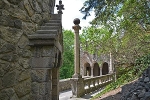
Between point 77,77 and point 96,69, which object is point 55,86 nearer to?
point 77,77

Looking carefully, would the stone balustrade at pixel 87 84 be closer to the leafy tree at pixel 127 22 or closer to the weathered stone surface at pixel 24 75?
the leafy tree at pixel 127 22

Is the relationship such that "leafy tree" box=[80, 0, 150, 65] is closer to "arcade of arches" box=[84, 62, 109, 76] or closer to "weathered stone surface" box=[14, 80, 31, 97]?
"weathered stone surface" box=[14, 80, 31, 97]

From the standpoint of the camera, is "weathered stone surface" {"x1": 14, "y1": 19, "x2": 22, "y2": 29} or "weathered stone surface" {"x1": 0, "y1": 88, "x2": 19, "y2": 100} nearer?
"weathered stone surface" {"x1": 0, "y1": 88, "x2": 19, "y2": 100}

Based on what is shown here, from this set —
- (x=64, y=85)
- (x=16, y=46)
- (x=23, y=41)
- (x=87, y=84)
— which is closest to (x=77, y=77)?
(x=87, y=84)

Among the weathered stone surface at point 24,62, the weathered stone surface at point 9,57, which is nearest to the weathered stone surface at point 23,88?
the weathered stone surface at point 24,62

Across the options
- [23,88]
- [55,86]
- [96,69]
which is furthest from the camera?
[96,69]

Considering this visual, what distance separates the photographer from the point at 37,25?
3.34m

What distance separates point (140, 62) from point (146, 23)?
7.29ft

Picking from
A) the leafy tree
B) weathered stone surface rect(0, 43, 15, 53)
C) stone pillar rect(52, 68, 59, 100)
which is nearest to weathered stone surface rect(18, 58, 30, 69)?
weathered stone surface rect(0, 43, 15, 53)

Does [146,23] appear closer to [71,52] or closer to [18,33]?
[18,33]

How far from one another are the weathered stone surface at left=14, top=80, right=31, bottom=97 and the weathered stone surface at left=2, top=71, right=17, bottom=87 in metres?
0.12

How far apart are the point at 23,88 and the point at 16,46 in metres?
0.63

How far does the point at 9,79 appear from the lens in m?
2.60

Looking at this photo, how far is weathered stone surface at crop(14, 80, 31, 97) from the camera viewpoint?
2785 millimetres
